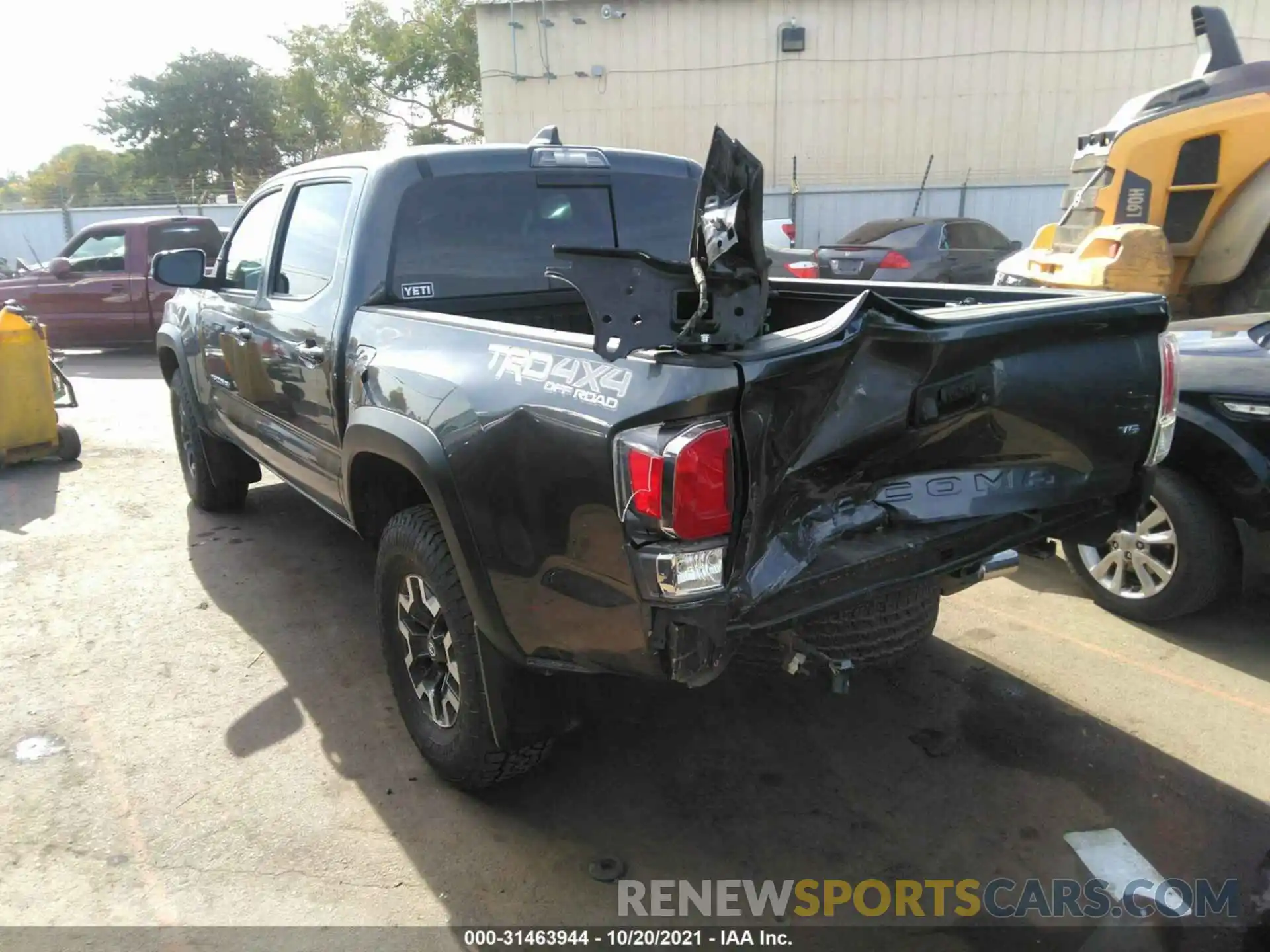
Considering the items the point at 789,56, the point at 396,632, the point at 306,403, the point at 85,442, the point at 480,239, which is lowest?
the point at 85,442

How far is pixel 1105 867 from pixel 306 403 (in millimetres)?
3264

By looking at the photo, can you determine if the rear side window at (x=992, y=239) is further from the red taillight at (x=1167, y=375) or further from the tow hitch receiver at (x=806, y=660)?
the tow hitch receiver at (x=806, y=660)

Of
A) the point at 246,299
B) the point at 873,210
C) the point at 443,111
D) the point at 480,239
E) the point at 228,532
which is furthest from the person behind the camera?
the point at 443,111

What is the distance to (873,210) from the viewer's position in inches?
845

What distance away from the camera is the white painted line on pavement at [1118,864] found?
8.35 ft

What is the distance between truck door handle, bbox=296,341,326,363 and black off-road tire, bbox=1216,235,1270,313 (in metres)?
6.26

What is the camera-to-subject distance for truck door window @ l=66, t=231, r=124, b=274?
12078 millimetres

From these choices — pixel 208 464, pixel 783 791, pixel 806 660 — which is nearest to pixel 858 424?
pixel 806 660

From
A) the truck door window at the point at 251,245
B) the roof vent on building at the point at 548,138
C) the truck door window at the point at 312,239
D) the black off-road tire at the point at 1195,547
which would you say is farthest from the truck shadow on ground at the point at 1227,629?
the truck door window at the point at 251,245

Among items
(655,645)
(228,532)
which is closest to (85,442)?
(228,532)

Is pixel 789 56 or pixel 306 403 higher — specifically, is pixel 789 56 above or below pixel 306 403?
above

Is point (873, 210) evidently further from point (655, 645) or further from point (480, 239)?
point (655, 645)

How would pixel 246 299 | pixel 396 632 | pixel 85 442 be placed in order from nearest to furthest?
pixel 396 632 → pixel 246 299 → pixel 85 442

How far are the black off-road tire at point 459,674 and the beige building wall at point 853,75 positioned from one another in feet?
68.8
